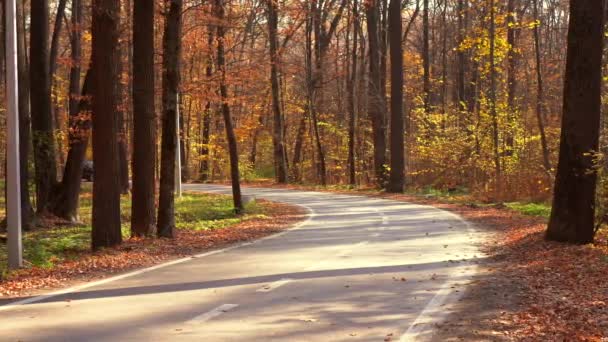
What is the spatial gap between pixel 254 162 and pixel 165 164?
147ft

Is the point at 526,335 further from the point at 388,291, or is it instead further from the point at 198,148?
the point at 198,148

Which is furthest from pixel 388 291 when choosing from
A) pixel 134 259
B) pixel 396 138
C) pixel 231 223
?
pixel 396 138

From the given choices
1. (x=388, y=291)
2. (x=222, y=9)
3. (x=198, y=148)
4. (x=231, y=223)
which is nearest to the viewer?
(x=388, y=291)

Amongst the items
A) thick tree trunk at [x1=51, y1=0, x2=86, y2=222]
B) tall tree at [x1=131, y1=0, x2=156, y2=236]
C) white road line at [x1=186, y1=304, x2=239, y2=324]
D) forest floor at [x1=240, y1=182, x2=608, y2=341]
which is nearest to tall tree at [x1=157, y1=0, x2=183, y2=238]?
tall tree at [x1=131, y1=0, x2=156, y2=236]

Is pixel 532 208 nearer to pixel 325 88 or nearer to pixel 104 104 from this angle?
pixel 104 104

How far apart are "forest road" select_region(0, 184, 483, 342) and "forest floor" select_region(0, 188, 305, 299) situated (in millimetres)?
720

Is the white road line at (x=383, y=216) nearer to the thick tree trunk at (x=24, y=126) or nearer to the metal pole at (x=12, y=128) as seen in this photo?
the thick tree trunk at (x=24, y=126)

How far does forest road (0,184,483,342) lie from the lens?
7336mm

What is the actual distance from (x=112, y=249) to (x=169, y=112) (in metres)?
3.85

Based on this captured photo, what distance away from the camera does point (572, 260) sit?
38.9 ft

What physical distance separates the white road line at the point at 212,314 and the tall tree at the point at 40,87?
44.6ft

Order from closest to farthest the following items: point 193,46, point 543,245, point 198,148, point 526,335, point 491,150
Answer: point 526,335 < point 543,245 < point 193,46 < point 491,150 < point 198,148

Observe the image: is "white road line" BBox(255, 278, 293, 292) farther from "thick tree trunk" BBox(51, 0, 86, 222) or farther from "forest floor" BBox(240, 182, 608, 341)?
"thick tree trunk" BBox(51, 0, 86, 222)

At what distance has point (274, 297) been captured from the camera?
927 centimetres
